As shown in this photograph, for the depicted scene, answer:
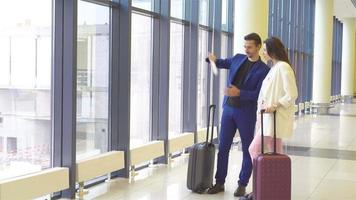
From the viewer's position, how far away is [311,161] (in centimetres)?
762

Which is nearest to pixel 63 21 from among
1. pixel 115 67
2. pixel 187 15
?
pixel 115 67

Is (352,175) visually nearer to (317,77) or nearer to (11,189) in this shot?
(11,189)

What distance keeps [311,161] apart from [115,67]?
130 inches

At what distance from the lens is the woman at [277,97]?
4.52 m

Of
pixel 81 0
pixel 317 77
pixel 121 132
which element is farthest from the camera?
pixel 317 77

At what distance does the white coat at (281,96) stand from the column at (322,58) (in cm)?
1333

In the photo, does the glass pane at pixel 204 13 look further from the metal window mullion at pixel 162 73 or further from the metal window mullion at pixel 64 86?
the metal window mullion at pixel 64 86

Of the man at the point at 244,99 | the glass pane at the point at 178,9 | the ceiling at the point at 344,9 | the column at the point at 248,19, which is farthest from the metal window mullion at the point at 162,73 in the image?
the ceiling at the point at 344,9

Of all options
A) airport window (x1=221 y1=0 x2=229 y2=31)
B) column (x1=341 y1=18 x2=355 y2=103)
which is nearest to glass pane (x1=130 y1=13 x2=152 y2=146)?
airport window (x1=221 y1=0 x2=229 y2=31)

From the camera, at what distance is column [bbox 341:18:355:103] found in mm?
26984

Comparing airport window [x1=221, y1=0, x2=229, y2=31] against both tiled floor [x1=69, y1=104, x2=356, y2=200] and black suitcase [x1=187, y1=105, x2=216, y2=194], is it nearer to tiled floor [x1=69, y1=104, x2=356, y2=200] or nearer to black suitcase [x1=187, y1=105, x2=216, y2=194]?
tiled floor [x1=69, y1=104, x2=356, y2=200]

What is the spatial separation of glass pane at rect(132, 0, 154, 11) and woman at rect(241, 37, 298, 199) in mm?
2558

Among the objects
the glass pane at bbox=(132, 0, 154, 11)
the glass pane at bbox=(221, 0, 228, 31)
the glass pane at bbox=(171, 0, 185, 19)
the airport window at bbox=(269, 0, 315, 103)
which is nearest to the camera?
the glass pane at bbox=(132, 0, 154, 11)

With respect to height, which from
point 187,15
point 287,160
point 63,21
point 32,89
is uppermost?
point 187,15
